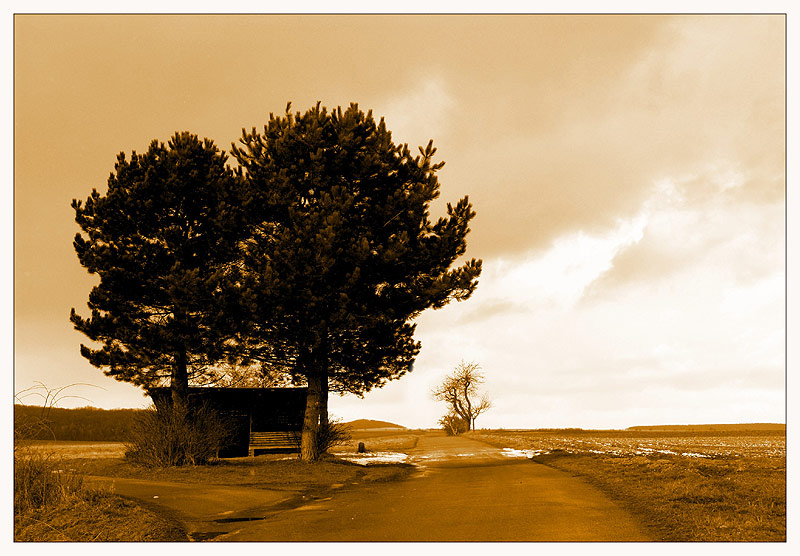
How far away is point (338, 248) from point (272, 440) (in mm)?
11876

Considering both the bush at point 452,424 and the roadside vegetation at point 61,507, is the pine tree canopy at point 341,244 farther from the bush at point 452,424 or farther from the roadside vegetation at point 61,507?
the bush at point 452,424

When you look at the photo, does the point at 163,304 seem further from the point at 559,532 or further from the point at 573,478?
the point at 559,532

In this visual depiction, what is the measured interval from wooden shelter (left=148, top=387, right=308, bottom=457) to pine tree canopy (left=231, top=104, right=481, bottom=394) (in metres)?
4.94

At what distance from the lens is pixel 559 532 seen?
9469mm

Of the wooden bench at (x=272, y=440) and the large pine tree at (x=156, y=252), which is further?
the wooden bench at (x=272, y=440)

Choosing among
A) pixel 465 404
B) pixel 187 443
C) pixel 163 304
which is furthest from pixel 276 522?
pixel 465 404

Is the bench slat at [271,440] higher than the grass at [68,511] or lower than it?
lower

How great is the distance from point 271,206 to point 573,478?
14.0 meters

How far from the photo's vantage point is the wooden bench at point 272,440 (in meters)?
27.9

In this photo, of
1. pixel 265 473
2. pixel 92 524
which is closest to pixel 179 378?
pixel 265 473

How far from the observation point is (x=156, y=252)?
24.1 m

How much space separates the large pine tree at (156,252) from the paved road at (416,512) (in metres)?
7.34

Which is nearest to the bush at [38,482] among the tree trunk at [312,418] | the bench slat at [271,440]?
the tree trunk at [312,418]

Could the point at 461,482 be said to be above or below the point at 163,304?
below
